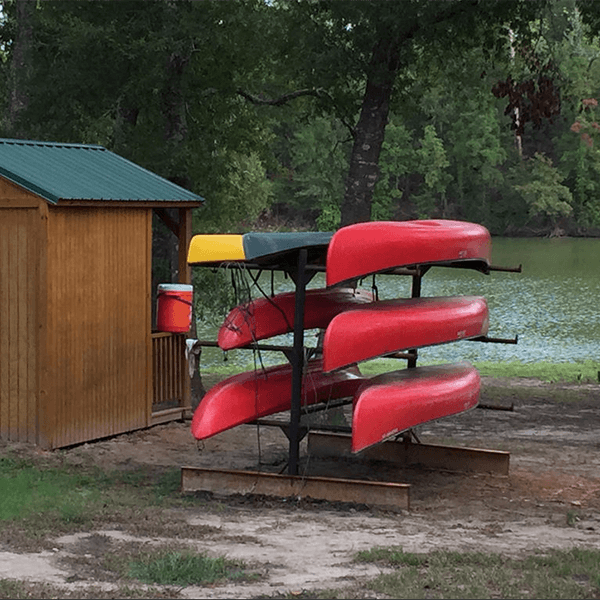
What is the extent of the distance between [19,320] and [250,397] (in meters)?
2.60

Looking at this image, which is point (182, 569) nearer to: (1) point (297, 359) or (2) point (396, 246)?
(1) point (297, 359)

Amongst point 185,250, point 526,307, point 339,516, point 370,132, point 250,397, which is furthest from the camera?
point 526,307

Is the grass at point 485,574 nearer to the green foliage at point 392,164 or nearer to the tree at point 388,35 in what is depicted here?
the tree at point 388,35

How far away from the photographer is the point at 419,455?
11328mm

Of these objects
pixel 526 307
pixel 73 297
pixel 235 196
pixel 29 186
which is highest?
pixel 235 196

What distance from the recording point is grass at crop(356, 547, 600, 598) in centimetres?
620

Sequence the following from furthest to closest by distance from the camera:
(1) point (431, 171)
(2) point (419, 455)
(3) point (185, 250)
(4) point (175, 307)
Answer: (1) point (431, 171) → (3) point (185, 250) → (4) point (175, 307) → (2) point (419, 455)

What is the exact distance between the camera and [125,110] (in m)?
17.2

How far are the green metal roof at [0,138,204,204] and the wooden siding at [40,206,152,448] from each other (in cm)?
20

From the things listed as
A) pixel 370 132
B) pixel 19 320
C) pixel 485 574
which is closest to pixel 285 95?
pixel 370 132

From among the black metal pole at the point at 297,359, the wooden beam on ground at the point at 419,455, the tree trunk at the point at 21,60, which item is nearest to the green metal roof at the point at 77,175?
the black metal pole at the point at 297,359

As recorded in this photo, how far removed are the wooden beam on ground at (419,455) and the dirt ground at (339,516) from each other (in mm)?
146

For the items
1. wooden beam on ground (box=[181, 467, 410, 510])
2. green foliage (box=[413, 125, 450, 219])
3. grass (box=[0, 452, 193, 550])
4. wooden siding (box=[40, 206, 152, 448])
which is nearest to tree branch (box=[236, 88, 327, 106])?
wooden siding (box=[40, 206, 152, 448])

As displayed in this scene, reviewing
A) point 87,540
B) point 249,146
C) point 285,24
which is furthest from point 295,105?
point 87,540
